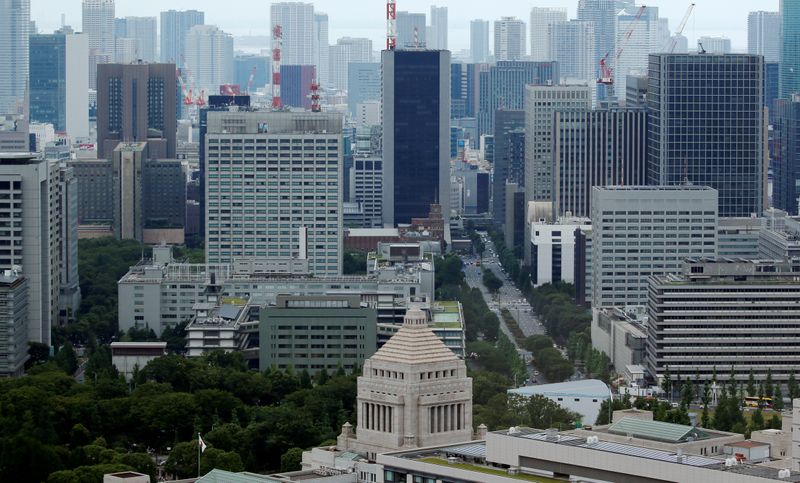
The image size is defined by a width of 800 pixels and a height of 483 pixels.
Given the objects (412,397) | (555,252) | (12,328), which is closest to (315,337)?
(12,328)

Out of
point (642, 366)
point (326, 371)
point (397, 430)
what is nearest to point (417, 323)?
point (397, 430)

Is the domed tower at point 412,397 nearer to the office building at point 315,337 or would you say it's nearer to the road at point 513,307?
the office building at point 315,337

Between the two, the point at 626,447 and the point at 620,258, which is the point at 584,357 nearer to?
the point at 620,258

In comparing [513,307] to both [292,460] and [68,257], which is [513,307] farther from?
[292,460]

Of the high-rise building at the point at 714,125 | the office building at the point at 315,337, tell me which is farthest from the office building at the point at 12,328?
the high-rise building at the point at 714,125

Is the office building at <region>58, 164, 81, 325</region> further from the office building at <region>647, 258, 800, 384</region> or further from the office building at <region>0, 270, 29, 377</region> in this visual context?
the office building at <region>647, 258, 800, 384</region>

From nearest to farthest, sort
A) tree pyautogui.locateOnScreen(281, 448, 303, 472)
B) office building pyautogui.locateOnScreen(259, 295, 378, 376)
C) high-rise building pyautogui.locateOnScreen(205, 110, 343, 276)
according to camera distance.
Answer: tree pyautogui.locateOnScreen(281, 448, 303, 472)
office building pyautogui.locateOnScreen(259, 295, 378, 376)
high-rise building pyautogui.locateOnScreen(205, 110, 343, 276)

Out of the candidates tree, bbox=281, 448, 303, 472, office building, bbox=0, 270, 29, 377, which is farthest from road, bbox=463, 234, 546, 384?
tree, bbox=281, 448, 303, 472
